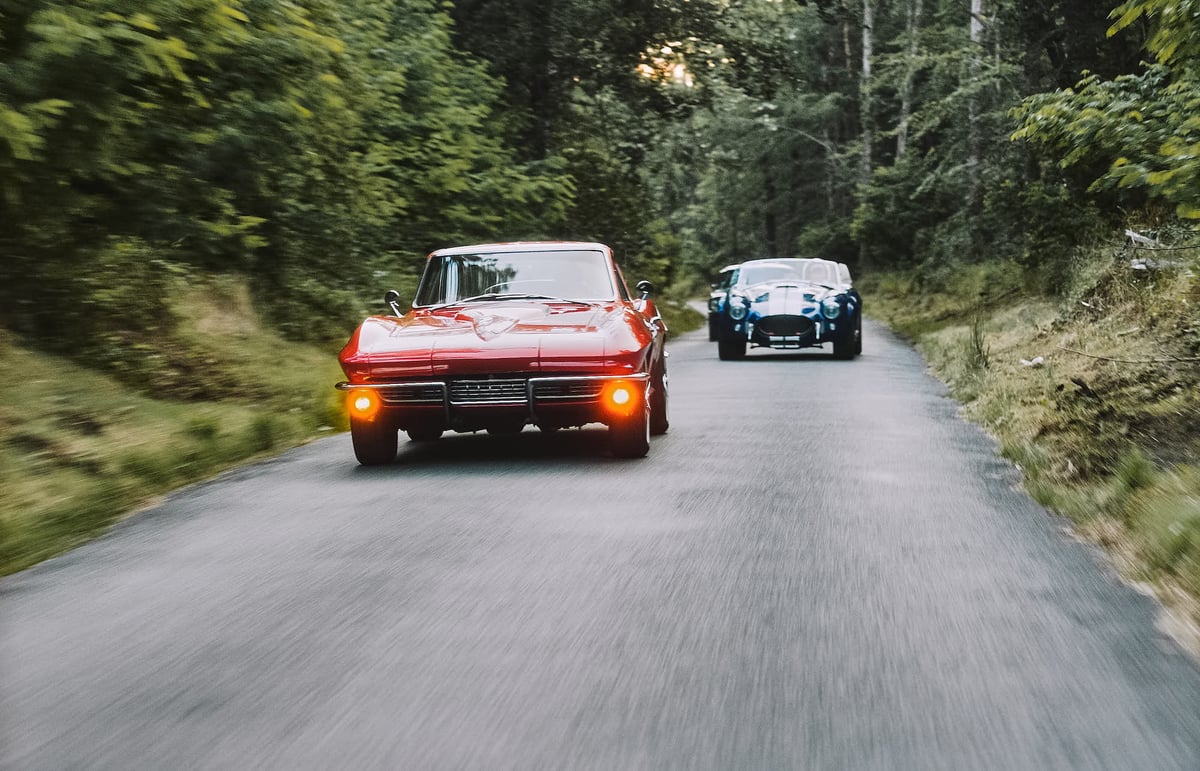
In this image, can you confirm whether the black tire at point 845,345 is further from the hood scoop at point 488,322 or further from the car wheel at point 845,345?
the hood scoop at point 488,322

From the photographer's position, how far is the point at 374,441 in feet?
26.6

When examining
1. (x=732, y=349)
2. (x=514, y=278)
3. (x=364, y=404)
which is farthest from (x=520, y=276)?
(x=732, y=349)

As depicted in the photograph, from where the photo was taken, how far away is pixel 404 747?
3.13 meters

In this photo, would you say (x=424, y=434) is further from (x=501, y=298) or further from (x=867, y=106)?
(x=867, y=106)

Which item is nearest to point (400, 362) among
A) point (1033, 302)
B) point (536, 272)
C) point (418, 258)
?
point (536, 272)

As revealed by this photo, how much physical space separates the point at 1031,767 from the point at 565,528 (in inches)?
126

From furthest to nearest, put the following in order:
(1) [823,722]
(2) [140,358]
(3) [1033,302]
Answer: (3) [1033,302], (2) [140,358], (1) [823,722]

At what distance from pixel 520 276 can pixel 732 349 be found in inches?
363

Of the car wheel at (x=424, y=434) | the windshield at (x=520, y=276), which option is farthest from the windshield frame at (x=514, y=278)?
the car wheel at (x=424, y=434)

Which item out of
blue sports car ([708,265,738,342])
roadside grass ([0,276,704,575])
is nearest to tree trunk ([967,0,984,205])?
blue sports car ([708,265,738,342])

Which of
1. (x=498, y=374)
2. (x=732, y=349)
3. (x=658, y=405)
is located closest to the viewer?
(x=498, y=374)

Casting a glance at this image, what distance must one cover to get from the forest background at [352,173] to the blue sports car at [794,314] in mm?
1960

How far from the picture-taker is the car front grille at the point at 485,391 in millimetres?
7801

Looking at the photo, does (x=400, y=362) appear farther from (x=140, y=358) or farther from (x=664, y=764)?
(x=664, y=764)
